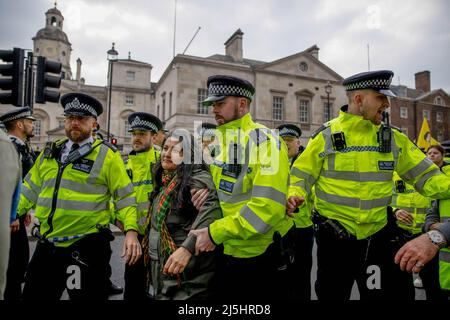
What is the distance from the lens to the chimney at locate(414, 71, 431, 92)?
43141mm

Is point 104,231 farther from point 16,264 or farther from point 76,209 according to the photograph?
point 16,264

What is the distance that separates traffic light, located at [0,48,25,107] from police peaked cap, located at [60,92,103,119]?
3.91 metres

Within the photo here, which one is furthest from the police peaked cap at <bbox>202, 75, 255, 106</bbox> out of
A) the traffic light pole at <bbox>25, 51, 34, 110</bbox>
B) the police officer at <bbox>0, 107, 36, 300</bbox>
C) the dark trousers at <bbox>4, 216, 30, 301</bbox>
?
the traffic light pole at <bbox>25, 51, 34, 110</bbox>

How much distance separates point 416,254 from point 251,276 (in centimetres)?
108

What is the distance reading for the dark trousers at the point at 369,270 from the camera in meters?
2.66

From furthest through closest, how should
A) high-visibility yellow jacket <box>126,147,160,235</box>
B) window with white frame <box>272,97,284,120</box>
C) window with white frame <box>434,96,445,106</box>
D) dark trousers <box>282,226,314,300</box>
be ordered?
window with white frame <box>434,96,445,106</box>, window with white frame <box>272,97,284,120</box>, high-visibility yellow jacket <box>126,147,160,235</box>, dark trousers <box>282,226,314,300</box>

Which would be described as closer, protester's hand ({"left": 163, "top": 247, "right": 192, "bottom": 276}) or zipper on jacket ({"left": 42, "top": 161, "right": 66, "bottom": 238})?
protester's hand ({"left": 163, "top": 247, "right": 192, "bottom": 276})

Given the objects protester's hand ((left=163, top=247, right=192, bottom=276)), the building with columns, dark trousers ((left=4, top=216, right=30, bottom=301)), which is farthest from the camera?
the building with columns

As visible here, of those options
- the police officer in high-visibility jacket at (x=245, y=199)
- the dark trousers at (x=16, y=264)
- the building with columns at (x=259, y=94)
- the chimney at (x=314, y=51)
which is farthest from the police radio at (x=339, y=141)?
the chimney at (x=314, y=51)

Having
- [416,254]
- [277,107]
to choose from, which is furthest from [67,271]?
[277,107]

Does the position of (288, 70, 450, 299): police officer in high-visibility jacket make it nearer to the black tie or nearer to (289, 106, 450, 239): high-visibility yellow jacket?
(289, 106, 450, 239): high-visibility yellow jacket
